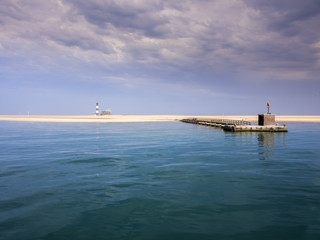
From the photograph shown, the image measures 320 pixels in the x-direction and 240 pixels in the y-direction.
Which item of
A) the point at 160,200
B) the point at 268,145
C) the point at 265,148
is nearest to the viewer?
the point at 160,200

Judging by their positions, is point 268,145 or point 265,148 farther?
point 268,145

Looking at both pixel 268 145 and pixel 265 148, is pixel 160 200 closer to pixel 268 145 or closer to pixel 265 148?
pixel 265 148

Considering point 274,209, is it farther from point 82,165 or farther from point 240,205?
point 82,165

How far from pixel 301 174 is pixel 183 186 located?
27.0 feet

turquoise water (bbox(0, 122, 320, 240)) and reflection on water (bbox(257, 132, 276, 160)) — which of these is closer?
turquoise water (bbox(0, 122, 320, 240))

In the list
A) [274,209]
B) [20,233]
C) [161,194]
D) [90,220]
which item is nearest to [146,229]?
[90,220]

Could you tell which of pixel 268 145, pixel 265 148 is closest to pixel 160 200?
pixel 265 148

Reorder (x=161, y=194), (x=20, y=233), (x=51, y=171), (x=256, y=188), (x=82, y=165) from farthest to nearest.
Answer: (x=82, y=165) → (x=51, y=171) → (x=256, y=188) → (x=161, y=194) → (x=20, y=233)

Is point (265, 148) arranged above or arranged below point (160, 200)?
above

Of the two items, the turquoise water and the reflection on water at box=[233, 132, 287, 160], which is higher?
the reflection on water at box=[233, 132, 287, 160]

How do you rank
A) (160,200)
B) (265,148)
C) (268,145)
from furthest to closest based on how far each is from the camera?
(268,145)
(265,148)
(160,200)

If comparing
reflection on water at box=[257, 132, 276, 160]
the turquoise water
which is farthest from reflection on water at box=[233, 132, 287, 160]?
the turquoise water

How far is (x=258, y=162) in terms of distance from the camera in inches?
712

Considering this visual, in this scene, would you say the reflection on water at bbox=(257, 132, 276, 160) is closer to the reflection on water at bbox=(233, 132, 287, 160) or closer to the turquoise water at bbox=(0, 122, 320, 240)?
the reflection on water at bbox=(233, 132, 287, 160)
